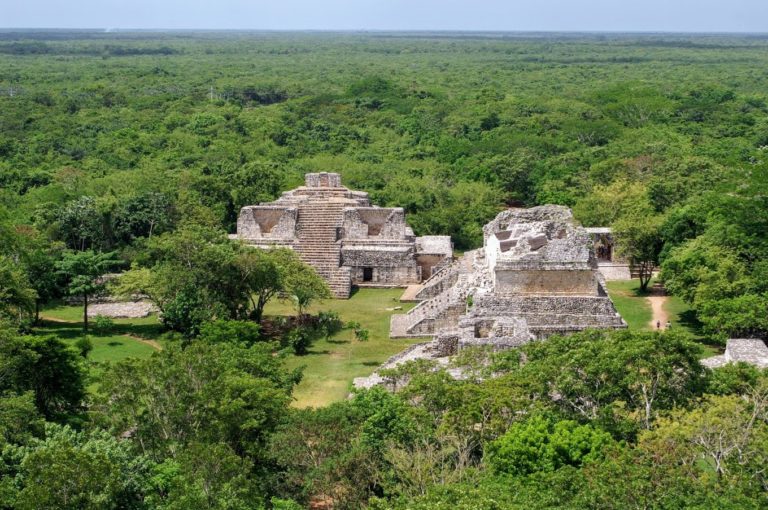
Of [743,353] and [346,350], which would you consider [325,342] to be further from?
[743,353]

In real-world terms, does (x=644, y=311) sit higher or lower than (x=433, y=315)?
lower

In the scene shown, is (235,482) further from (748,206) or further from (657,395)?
(748,206)

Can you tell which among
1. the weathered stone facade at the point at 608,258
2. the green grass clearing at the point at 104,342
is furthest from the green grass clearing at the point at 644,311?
the green grass clearing at the point at 104,342

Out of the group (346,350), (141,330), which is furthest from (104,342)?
(346,350)

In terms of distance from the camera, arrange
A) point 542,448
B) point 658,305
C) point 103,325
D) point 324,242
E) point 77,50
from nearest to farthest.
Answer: point 542,448 < point 103,325 < point 658,305 < point 324,242 < point 77,50

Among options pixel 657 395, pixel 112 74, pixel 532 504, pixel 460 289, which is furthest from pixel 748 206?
pixel 112 74

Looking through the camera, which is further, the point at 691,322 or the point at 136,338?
the point at 691,322

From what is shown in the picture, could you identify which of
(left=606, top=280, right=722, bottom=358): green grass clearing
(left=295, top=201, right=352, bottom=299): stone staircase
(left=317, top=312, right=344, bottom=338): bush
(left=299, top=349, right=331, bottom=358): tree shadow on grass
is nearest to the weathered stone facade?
(left=606, top=280, right=722, bottom=358): green grass clearing

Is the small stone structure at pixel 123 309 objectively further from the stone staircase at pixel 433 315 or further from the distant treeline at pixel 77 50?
the distant treeline at pixel 77 50
